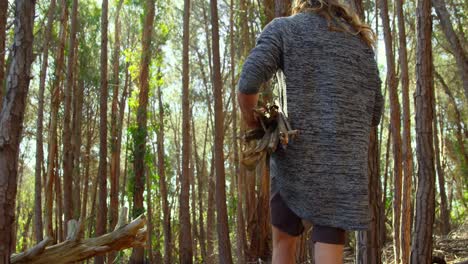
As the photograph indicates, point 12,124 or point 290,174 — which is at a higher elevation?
point 12,124

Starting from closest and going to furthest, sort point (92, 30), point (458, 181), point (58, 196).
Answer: point (58, 196)
point (92, 30)
point (458, 181)

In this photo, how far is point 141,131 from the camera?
1460 cm

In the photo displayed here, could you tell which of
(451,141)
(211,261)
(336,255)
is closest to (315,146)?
(336,255)

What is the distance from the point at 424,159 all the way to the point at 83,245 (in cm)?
369

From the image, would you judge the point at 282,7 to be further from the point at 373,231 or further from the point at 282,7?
the point at 373,231

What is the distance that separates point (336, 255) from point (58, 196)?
1380cm

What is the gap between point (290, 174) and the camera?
2643 millimetres

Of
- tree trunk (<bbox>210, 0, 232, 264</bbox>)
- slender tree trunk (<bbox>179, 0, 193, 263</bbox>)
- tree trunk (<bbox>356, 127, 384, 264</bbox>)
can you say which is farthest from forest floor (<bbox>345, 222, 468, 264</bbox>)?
slender tree trunk (<bbox>179, 0, 193, 263</bbox>)

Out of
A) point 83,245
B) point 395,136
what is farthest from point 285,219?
point 395,136

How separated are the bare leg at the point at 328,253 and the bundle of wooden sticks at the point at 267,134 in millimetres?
457

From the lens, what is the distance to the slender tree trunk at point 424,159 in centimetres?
604

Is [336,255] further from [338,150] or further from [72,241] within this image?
[72,241]

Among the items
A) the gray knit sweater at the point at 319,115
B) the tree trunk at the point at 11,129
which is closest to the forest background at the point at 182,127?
the tree trunk at the point at 11,129

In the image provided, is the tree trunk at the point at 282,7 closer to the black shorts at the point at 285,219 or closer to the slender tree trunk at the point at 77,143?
the black shorts at the point at 285,219
